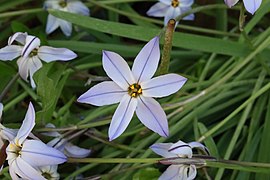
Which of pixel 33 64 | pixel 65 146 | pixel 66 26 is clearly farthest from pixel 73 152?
pixel 66 26

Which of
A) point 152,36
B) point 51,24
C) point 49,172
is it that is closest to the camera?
point 49,172

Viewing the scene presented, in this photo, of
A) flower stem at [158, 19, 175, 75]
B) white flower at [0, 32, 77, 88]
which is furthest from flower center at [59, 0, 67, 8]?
flower stem at [158, 19, 175, 75]

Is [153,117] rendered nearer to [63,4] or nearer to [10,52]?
[10,52]

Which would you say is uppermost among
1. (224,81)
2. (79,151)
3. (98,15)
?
(98,15)

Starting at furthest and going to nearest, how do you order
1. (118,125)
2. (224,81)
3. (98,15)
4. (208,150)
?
(98,15) → (224,81) → (208,150) → (118,125)

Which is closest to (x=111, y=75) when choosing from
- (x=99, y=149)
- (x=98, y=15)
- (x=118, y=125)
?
(x=118, y=125)

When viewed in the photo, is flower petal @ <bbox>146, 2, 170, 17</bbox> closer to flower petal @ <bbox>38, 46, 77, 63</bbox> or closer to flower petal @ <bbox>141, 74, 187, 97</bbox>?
flower petal @ <bbox>38, 46, 77, 63</bbox>

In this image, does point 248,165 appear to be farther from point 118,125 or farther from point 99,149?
point 99,149
